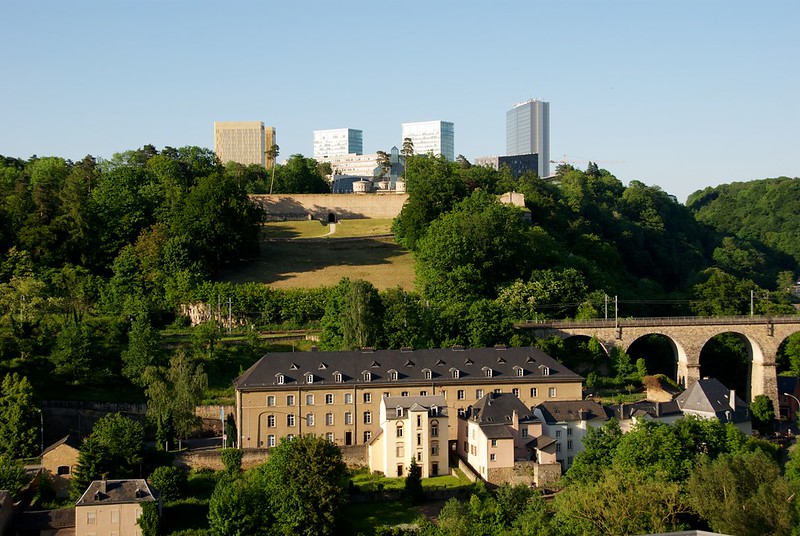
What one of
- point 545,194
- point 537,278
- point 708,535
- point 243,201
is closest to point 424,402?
point 708,535

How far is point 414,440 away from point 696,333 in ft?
102

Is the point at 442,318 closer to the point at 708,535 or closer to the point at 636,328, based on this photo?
the point at 636,328

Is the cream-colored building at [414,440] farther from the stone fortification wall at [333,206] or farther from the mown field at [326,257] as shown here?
the stone fortification wall at [333,206]

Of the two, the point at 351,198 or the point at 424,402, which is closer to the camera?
the point at 424,402

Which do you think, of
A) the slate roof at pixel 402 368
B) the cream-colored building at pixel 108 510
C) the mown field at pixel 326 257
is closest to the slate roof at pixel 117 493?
the cream-colored building at pixel 108 510

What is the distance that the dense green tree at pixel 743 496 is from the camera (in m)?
41.8

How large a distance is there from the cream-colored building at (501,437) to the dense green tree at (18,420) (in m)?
23.6

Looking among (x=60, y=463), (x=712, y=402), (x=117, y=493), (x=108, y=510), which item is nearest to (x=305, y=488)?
(x=117, y=493)

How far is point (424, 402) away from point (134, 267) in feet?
112

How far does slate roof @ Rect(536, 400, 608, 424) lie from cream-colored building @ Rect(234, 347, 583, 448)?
9.03 ft

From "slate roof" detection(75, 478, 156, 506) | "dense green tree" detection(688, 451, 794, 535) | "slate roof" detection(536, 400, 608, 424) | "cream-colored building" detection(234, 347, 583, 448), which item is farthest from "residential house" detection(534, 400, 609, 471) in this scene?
"slate roof" detection(75, 478, 156, 506)

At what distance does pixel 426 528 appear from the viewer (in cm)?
4466

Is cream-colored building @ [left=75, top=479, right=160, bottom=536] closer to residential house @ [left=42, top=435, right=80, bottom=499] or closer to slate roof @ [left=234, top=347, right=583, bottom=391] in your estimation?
residential house @ [left=42, top=435, right=80, bottom=499]

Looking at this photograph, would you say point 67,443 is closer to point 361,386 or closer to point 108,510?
point 108,510
